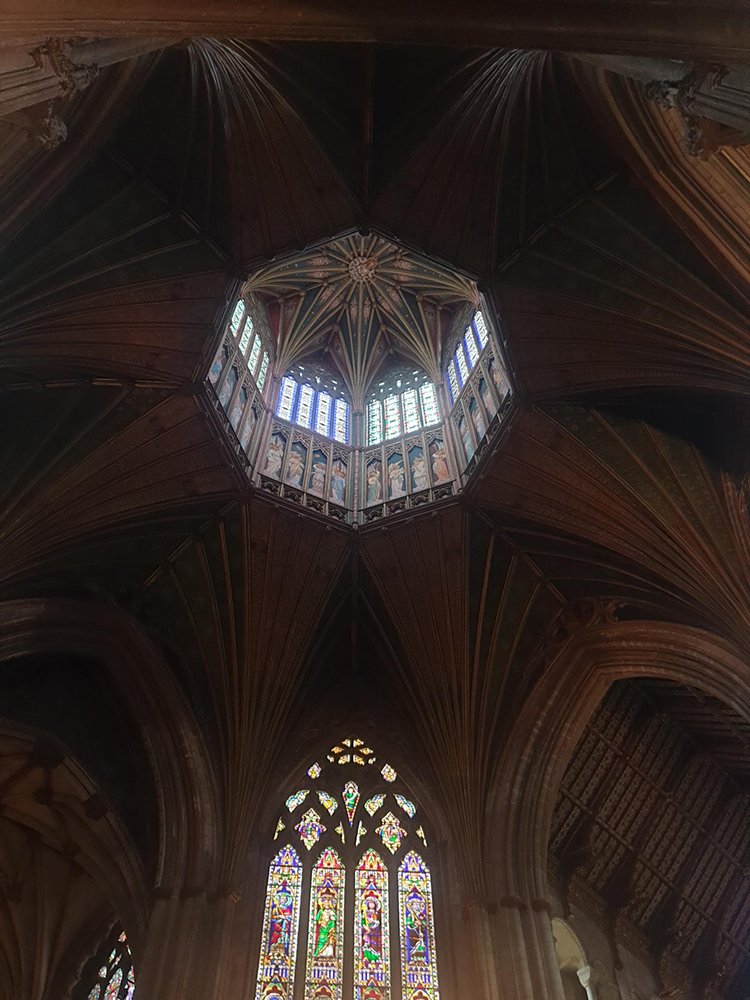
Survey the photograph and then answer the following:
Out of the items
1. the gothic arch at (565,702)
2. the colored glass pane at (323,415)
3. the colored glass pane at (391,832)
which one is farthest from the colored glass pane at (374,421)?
the colored glass pane at (391,832)

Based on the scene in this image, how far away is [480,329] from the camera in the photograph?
54.5 feet

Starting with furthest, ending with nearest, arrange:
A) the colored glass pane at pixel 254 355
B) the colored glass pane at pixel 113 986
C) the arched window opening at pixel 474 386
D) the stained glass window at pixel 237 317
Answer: the colored glass pane at pixel 254 355
the stained glass window at pixel 237 317
the arched window opening at pixel 474 386
the colored glass pane at pixel 113 986

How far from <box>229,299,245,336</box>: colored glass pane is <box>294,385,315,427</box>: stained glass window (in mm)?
2185

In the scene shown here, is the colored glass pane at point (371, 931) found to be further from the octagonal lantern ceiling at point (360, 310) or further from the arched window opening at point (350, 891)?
the octagonal lantern ceiling at point (360, 310)

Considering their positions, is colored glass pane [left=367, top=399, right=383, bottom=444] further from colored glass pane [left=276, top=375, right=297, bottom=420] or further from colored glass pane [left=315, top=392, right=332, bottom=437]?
colored glass pane [left=276, top=375, right=297, bottom=420]

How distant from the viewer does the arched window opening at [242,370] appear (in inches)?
563

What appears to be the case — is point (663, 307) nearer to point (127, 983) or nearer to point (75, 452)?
point (75, 452)

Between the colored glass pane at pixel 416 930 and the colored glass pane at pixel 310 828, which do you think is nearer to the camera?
the colored glass pane at pixel 416 930

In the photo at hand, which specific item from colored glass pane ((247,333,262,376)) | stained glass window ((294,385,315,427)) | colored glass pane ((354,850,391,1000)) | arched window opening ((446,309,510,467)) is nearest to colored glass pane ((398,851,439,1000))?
colored glass pane ((354,850,391,1000))

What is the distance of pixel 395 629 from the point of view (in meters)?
14.7

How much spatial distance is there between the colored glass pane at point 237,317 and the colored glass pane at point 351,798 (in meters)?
8.68

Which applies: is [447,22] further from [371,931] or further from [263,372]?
[371,931]

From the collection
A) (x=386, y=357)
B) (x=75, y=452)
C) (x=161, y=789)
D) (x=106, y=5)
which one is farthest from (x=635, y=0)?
(x=386, y=357)

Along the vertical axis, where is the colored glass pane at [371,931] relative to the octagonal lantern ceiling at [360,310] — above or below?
below
